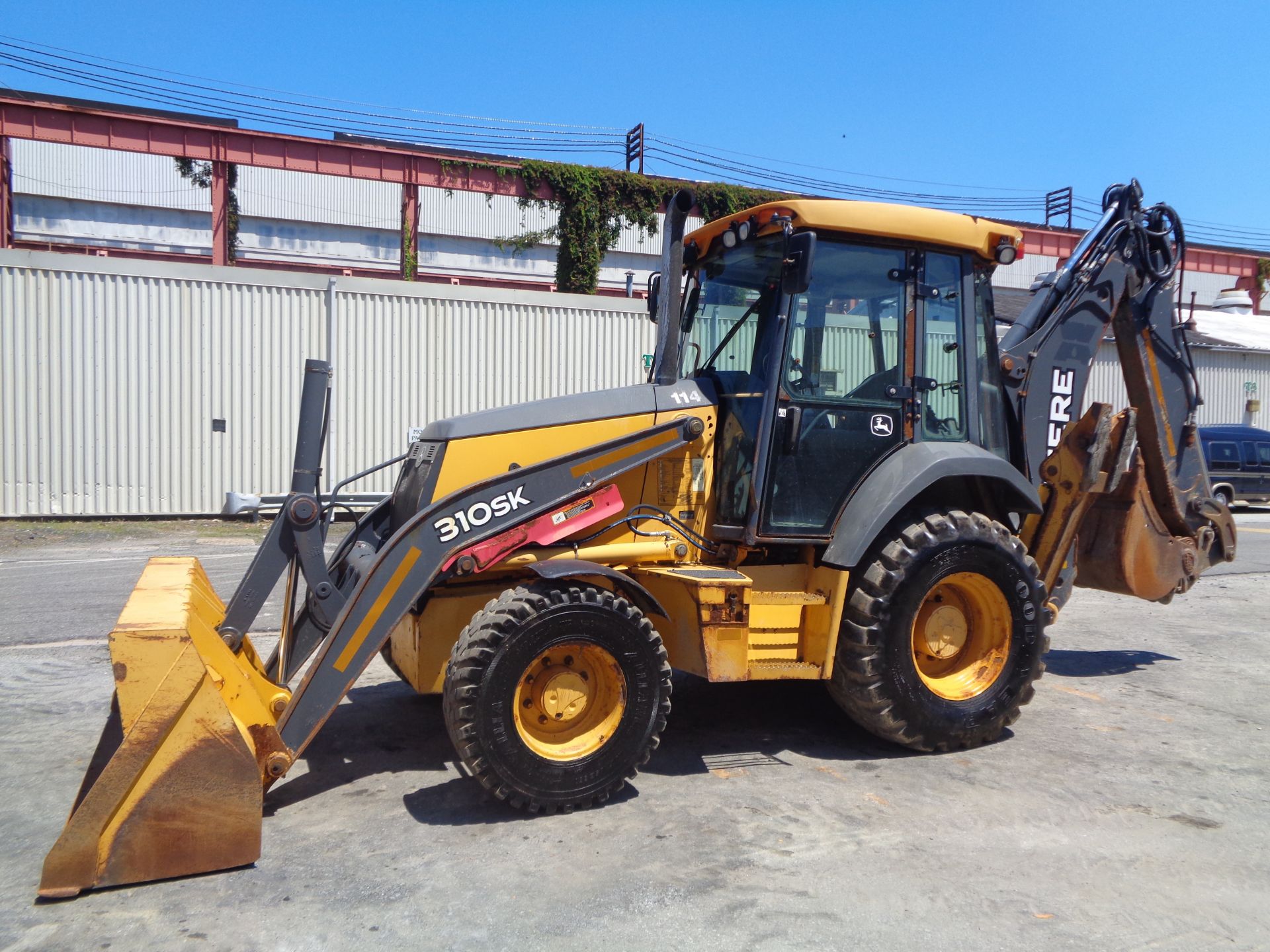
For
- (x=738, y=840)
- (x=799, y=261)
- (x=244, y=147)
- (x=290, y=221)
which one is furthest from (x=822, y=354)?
(x=290, y=221)

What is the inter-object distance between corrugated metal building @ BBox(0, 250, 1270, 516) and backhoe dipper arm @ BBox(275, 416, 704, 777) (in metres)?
12.4

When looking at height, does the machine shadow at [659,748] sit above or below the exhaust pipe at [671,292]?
below

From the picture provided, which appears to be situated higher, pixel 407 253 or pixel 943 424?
pixel 407 253

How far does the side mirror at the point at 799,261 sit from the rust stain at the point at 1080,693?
140 inches

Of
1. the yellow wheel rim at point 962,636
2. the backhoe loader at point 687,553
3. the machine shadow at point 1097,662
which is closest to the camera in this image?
the backhoe loader at point 687,553

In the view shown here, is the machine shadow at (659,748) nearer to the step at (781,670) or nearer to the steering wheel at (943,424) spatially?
the step at (781,670)

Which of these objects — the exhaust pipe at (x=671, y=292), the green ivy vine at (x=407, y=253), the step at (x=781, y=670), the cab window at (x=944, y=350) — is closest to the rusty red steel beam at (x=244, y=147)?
the green ivy vine at (x=407, y=253)

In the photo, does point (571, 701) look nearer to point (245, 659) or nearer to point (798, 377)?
point (245, 659)

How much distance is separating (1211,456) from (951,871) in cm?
1942

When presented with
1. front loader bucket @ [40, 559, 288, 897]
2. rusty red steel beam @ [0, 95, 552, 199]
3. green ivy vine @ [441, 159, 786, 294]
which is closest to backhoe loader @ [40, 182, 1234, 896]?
front loader bucket @ [40, 559, 288, 897]

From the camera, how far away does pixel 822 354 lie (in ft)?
17.7

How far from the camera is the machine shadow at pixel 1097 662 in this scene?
7.46 metres

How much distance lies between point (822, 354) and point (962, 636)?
1786mm

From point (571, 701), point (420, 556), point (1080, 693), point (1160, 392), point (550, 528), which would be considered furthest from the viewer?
point (1160, 392)
